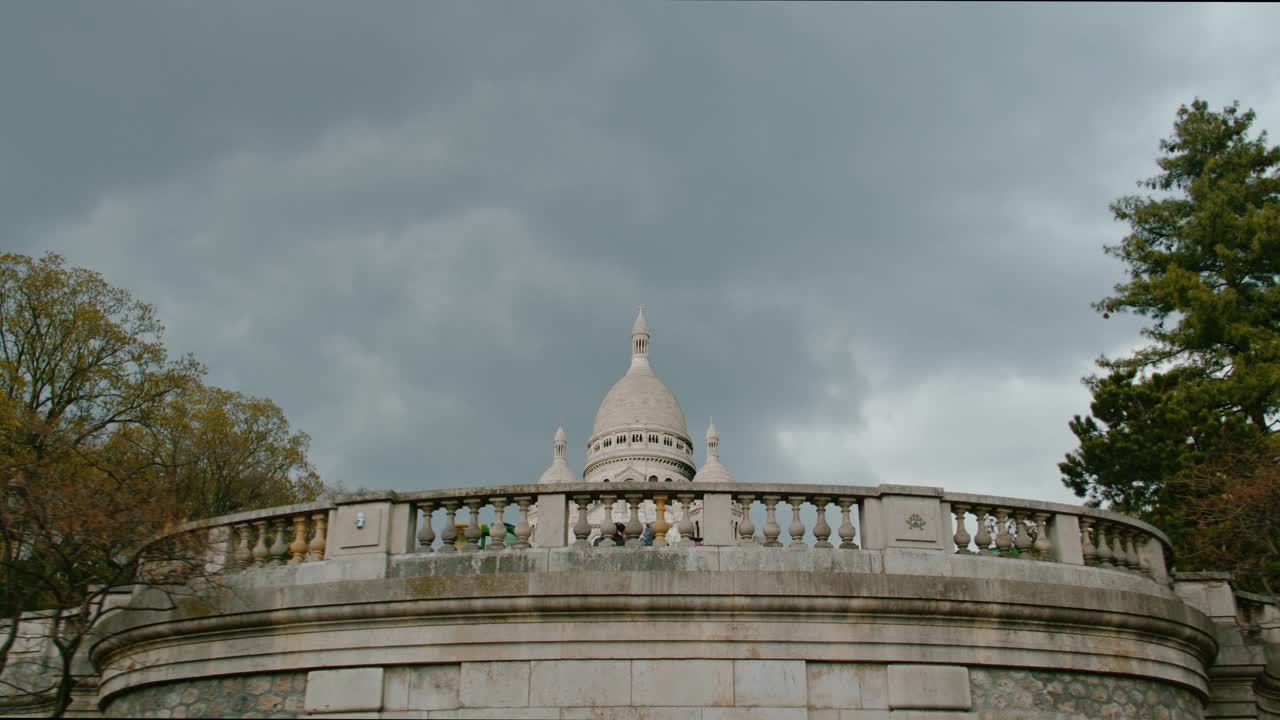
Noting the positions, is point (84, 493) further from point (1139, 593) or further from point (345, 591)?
point (1139, 593)

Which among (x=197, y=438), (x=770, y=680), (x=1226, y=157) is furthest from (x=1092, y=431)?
(x=197, y=438)

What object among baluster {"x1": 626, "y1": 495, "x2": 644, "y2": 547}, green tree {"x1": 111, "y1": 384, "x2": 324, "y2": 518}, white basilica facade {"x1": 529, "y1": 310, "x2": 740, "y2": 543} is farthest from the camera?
white basilica facade {"x1": 529, "y1": 310, "x2": 740, "y2": 543}

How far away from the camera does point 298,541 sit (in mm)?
14203

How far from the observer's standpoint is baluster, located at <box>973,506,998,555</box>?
1406 centimetres

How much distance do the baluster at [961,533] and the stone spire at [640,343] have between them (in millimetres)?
115324

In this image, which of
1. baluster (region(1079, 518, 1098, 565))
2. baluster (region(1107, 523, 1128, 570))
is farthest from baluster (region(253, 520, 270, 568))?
baluster (region(1107, 523, 1128, 570))

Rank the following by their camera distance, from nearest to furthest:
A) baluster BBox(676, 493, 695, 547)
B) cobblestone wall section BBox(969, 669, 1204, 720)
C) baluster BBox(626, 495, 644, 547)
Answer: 1. cobblestone wall section BBox(969, 669, 1204, 720)
2. baluster BBox(626, 495, 644, 547)
3. baluster BBox(676, 493, 695, 547)

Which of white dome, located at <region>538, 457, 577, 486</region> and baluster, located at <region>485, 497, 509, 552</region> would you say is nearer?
baluster, located at <region>485, 497, 509, 552</region>

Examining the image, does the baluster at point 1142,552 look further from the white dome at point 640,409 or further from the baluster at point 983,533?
the white dome at point 640,409

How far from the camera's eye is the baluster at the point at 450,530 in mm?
13781

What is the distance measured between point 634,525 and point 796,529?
1.80 metres

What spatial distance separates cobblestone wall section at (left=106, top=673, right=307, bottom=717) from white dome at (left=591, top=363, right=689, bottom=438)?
341 feet

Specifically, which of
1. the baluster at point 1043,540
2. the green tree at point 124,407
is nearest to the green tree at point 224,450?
→ the green tree at point 124,407

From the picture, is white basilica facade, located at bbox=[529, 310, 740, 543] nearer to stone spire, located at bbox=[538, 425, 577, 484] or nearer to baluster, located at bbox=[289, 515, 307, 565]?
stone spire, located at bbox=[538, 425, 577, 484]
